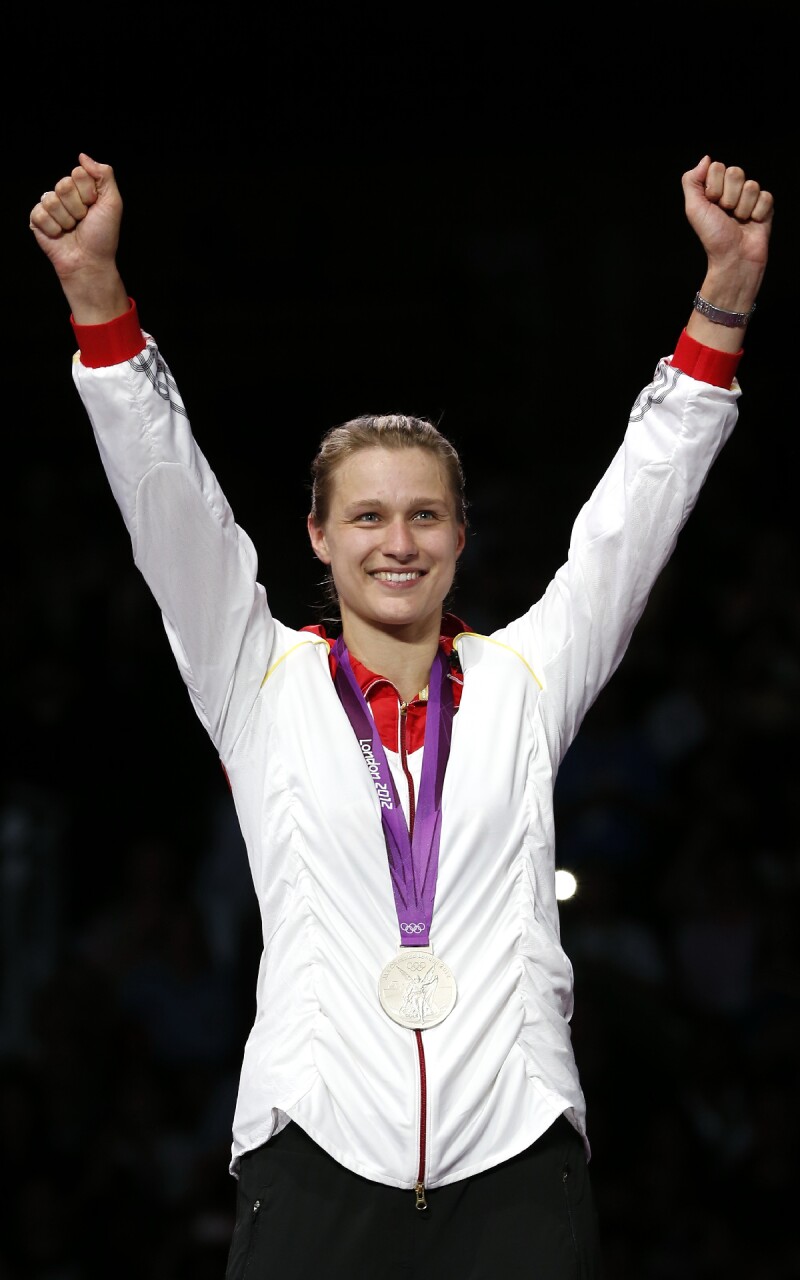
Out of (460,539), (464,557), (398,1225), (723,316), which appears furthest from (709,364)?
(464,557)

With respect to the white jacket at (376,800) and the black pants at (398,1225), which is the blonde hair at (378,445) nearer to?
the white jacket at (376,800)

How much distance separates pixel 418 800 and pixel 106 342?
0.77 metres

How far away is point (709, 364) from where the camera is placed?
8.00ft

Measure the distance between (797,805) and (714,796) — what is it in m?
0.24

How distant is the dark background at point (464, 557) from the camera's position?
4.33m

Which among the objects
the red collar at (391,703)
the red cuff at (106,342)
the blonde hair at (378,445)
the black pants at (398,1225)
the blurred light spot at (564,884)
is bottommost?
the black pants at (398,1225)

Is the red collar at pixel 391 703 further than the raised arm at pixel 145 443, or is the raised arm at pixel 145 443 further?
the red collar at pixel 391 703

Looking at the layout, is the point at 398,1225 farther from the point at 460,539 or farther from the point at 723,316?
the point at 723,316

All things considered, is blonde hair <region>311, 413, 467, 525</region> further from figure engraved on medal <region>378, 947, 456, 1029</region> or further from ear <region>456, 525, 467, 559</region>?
figure engraved on medal <region>378, 947, 456, 1029</region>

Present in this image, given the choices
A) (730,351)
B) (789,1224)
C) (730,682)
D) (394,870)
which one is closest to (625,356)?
(730,682)

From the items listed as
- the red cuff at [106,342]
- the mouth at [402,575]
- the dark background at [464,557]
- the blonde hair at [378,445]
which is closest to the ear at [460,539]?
the blonde hair at [378,445]

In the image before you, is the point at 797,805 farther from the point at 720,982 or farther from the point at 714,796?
the point at 720,982

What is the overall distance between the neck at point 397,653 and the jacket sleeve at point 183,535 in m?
0.16

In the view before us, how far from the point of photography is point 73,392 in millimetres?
5367
